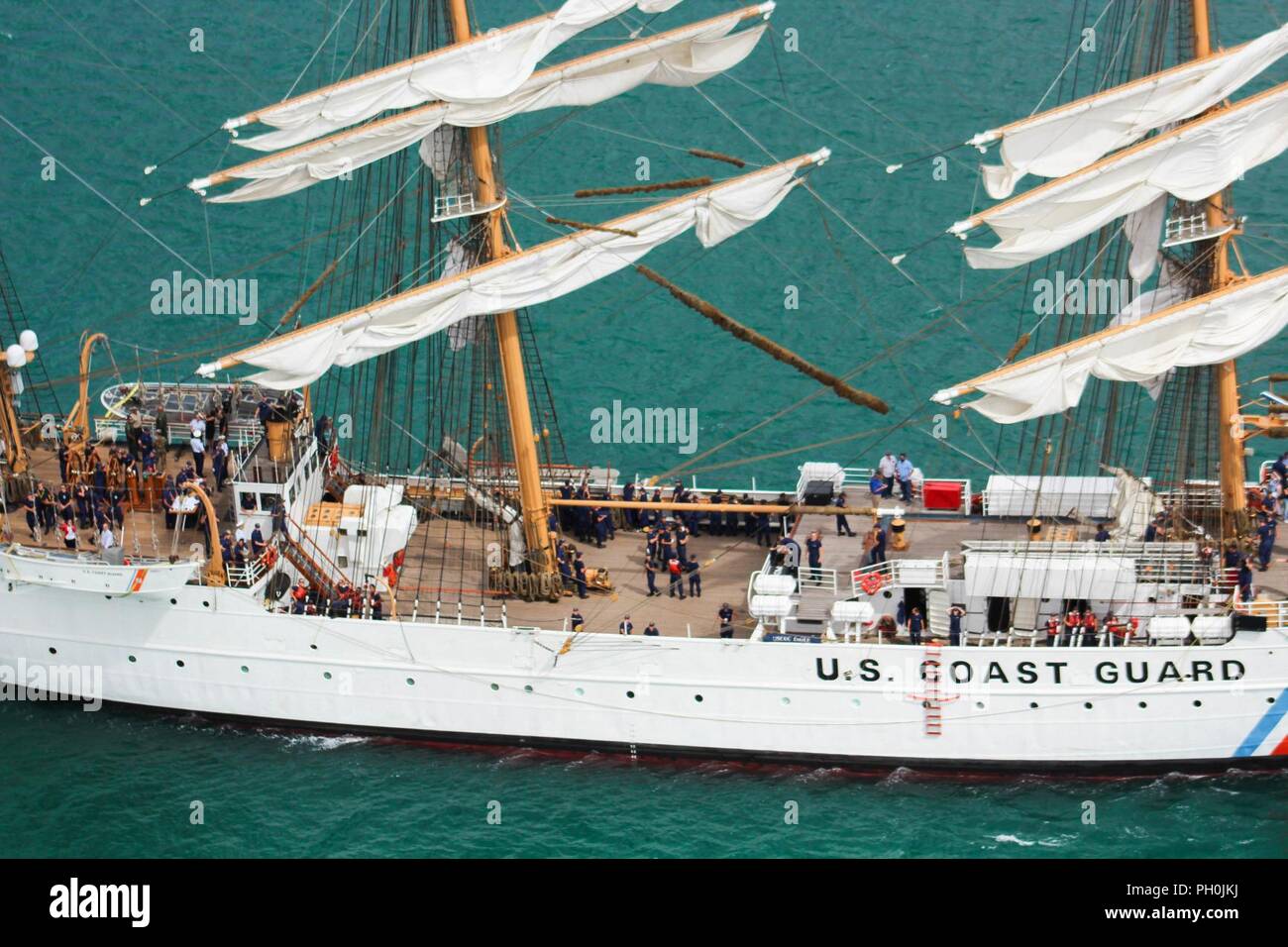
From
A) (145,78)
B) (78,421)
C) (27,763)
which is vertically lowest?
(27,763)

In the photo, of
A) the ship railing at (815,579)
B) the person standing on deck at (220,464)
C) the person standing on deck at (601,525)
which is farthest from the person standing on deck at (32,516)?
the ship railing at (815,579)

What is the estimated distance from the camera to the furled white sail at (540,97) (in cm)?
4872

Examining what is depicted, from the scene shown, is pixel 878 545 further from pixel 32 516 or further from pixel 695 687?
pixel 32 516

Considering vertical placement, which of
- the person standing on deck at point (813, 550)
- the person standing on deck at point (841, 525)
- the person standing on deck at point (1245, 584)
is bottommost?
the person standing on deck at point (1245, 584)

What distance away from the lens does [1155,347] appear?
155 feet

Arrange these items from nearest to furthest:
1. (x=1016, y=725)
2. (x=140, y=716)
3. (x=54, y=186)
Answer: (x=1016, y=725)
(x=140, y=716)
(x=54, y=186)

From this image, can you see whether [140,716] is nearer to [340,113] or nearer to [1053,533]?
[340,113]

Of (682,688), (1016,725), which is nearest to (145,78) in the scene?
(682,688)

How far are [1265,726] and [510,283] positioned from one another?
64.1 feet

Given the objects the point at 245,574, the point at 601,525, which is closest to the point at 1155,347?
the point at 601,525

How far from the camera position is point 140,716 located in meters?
52.0

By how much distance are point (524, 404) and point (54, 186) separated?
30.1 metres

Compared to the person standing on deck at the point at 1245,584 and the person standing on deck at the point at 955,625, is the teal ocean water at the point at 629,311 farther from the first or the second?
the person standing on deck at the point at 1245,584

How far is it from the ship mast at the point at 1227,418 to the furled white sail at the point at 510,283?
29.2 ft
